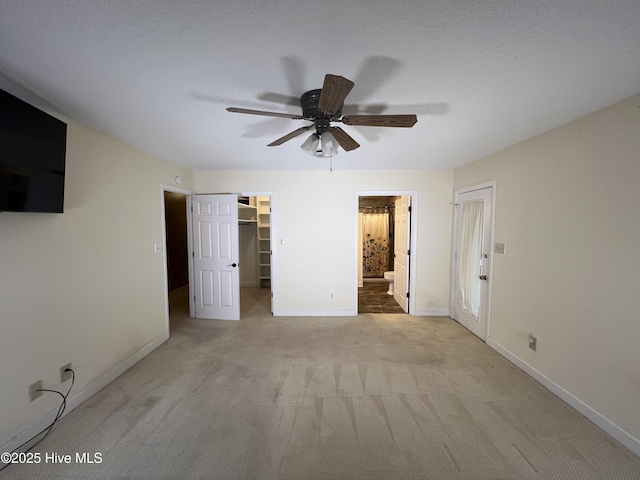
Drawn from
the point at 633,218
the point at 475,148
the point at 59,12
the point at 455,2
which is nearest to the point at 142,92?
the point at 59,12

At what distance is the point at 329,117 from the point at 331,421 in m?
2.19

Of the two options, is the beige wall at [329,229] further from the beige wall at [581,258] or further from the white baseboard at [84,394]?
the white baseboard at [84,394]

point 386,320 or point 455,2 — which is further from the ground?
point 455,2

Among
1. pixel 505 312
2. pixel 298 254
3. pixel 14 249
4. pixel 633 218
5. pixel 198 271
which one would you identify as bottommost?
pixel 505 312

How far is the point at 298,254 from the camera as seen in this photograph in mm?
3789

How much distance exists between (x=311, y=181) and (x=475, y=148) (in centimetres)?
217

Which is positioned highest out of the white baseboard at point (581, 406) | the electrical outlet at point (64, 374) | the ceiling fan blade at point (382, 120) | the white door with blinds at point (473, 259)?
the ceiling fan blade at point (382, 120)

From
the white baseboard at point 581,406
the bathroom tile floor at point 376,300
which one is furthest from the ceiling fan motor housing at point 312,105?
the bathroom tile floor at point 376,300

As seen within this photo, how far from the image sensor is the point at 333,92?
1.21 m

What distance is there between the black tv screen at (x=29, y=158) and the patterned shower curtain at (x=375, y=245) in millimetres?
5550

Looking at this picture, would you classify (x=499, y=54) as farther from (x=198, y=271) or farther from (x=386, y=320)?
(x=198, y=271)

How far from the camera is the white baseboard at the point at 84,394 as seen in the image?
154 cm

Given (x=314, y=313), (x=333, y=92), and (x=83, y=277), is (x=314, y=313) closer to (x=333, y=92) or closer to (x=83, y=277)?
(x=83, y=277)

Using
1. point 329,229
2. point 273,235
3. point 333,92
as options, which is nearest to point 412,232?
point 329,229
